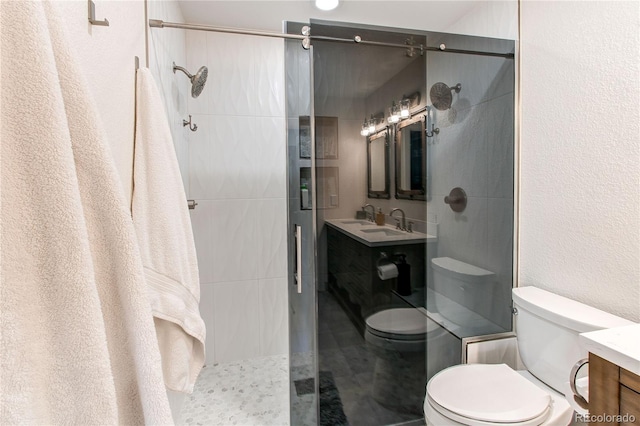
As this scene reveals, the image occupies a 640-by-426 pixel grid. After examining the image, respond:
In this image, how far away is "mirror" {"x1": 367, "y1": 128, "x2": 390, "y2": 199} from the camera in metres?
1.53

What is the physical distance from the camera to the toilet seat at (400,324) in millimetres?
1576

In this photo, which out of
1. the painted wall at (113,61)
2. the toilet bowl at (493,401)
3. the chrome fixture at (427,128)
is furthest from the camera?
the chrome fixture at (427,128)

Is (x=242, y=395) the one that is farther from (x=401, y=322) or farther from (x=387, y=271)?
(x=387, y=271)

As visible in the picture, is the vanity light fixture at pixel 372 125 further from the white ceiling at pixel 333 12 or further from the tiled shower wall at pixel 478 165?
the white ceiling at pixel 333 12

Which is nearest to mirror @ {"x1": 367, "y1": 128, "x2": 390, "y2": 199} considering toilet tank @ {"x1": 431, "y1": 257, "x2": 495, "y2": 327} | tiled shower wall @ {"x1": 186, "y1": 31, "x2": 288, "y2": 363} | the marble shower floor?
toilet tank @ {"x1": 431, "y1": 257, "x2": 495, "y2": 327}

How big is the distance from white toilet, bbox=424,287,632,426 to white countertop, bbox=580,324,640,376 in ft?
1.00

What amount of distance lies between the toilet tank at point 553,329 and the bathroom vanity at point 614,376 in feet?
1.17

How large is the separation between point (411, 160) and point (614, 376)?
1085 mm

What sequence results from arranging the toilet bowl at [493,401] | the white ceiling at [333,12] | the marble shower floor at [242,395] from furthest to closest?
the white ceiling at [333,12]
the marble shower floor at [242,395]
the toilet bowl at [493,401]

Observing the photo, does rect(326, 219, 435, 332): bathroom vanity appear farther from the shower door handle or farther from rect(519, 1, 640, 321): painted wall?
rect(519, 1, 640, 321): painted wall

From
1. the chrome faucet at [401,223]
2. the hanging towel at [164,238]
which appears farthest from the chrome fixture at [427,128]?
the hanging towel at [164,238]

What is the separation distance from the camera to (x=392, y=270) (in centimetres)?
161

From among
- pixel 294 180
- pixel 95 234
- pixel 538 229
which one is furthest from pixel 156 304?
pixel 538 229

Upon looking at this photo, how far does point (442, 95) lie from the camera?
1.65 meters
